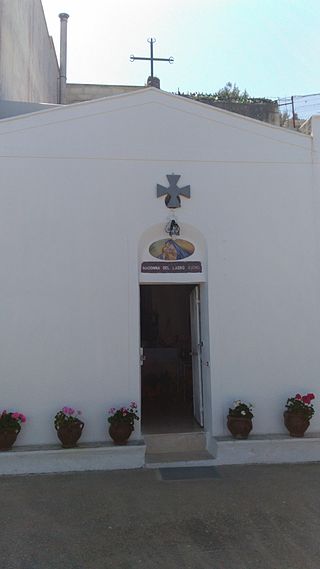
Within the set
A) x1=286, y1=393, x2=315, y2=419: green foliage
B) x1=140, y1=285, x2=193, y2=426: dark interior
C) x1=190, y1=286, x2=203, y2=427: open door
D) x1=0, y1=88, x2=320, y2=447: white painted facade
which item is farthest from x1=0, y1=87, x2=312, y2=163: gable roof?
x1=286, y1=393, x2=315, y2=419: green foliage

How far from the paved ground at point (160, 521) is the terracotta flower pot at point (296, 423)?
0.62 m

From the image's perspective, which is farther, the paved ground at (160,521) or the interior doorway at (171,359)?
the interior doorway at (171,359)

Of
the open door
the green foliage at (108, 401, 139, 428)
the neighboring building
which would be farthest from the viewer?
the neighboring building

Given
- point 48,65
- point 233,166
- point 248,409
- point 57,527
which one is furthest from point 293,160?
point 48,65

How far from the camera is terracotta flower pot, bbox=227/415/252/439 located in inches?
276

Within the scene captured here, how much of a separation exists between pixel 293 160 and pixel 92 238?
3.37m

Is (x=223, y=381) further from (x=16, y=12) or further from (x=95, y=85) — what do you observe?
(x=95, y=85)

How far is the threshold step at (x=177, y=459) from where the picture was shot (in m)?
6.89

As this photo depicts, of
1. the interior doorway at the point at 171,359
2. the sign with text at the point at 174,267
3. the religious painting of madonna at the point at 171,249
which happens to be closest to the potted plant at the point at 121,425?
the interior doorway at the point at 171,359

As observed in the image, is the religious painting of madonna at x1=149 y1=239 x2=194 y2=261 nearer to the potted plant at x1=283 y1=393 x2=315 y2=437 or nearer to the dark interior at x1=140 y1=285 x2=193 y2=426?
the dark interior at x1=140 y1=285 x2=193 y2=426

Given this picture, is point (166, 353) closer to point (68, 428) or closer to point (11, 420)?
point (68, 428)

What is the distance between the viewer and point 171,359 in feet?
40.4

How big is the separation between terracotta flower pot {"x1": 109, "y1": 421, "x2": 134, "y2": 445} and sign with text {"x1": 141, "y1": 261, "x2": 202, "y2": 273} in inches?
90.7

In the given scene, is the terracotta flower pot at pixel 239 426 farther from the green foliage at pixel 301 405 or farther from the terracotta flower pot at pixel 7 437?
the terracotta flower pot at pixel 7 437
